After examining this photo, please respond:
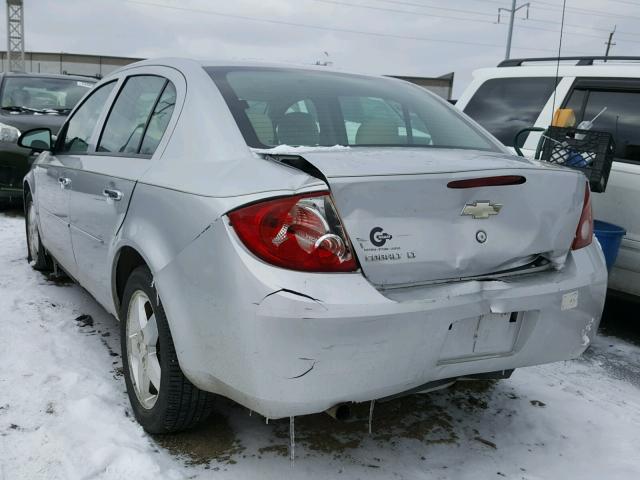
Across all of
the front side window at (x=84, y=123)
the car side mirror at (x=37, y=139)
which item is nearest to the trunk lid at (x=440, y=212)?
the front side window at (x=84, y=123)

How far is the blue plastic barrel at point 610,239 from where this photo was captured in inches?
146

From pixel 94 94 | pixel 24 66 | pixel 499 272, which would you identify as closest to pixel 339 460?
pixel 499 272

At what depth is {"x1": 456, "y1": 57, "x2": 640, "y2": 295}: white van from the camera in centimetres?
398

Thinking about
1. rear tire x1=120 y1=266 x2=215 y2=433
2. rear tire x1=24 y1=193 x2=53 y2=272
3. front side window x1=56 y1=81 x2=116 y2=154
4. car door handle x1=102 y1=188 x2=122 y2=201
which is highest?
front side window x1=56 y1=81 x2=116 y2=154

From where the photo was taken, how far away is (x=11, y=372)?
3.06 meters

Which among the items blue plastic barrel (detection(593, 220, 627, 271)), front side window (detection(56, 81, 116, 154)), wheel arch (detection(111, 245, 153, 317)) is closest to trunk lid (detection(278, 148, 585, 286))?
wheel arch (detection(111, 245, 153, 317))

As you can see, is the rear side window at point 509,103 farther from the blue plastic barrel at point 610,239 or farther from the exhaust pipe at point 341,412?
the exhaust pipe at point 341,412

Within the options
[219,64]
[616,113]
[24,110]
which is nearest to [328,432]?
[219,64]

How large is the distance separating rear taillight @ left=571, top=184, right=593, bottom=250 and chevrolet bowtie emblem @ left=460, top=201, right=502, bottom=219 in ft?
1.54

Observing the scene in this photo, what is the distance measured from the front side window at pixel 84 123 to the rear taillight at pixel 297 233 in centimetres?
196

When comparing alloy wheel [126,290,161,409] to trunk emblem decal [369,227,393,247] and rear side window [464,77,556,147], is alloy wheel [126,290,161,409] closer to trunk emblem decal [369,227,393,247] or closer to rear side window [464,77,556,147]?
trunk emblem decal [369,227,393,247]

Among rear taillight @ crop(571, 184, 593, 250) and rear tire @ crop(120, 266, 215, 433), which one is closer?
rear tire @ crop(120, 266, 215, 433)

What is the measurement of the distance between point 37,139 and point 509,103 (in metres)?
3.45

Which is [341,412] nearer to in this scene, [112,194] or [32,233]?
[112,194]
